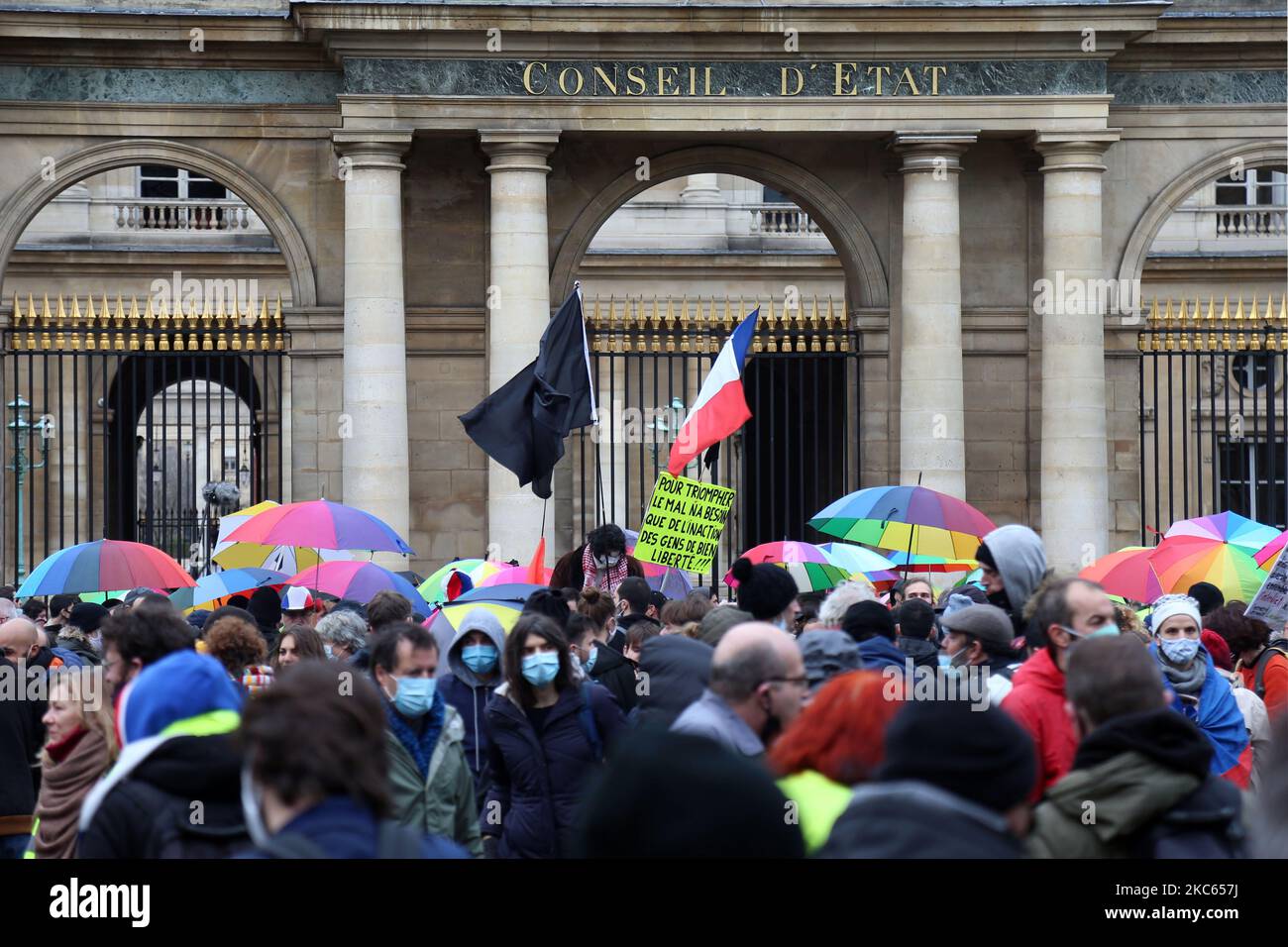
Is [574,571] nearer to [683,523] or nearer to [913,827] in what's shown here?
[683,523]

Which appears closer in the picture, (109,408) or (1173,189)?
(1173,189)

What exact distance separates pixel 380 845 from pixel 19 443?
2664 centimetres

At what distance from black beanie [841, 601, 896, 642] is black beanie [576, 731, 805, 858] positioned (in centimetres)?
452

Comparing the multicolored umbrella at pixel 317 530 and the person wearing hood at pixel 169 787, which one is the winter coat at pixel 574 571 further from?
the person wearing hood at pixel 169 787

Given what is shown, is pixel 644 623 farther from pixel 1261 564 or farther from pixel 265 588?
pixel 1261 564

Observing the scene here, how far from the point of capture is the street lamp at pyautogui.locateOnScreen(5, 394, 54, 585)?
23.5m

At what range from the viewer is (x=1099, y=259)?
21.4 meters

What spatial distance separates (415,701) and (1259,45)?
56.5 feet

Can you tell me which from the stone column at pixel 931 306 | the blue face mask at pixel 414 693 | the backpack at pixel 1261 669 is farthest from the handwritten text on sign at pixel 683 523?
the stone column at pixel 931 306

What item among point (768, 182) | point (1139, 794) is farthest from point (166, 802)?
point (768, 182)

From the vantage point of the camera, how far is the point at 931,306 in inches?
827

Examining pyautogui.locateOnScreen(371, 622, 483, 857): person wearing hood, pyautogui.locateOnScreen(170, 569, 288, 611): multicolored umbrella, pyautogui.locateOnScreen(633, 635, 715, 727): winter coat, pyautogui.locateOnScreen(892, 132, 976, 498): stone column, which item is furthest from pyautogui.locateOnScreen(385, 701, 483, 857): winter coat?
pyautogui.locateOnScreen(892, 132, 976, 498): stone column

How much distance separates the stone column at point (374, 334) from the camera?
2033cm

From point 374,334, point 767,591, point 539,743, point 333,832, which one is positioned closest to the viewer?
point 333,832
